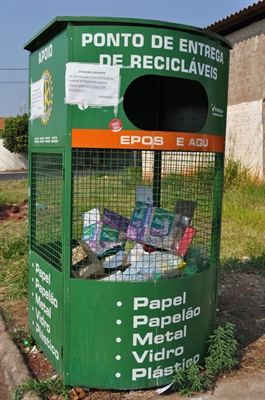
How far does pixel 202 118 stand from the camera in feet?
11.8

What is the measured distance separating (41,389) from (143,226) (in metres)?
1.30

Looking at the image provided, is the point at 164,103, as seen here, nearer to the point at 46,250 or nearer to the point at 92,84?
the point at 92,84

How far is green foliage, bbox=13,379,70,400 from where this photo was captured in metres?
2.95

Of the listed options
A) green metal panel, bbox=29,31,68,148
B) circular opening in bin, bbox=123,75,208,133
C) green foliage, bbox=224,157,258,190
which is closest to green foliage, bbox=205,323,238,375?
circular opening in bin, bbox=123,75,208,133

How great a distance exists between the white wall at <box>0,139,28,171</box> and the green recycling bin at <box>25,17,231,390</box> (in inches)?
1297

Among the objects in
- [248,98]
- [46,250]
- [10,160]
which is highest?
[248,98]

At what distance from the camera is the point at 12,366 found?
3.35m

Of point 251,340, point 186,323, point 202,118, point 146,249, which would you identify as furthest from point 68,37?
point 251,340

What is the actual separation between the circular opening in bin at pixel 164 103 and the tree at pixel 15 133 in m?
30.3

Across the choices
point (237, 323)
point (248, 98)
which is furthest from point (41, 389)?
point (248, 98)

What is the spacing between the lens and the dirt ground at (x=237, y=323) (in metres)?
2.98

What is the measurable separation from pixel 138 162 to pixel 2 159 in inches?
1331

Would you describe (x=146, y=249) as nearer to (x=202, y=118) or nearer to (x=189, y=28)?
(x=202, y=118)

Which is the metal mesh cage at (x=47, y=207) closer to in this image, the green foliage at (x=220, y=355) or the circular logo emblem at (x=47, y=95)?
the circular logo emblem at (x=47, y=95)
